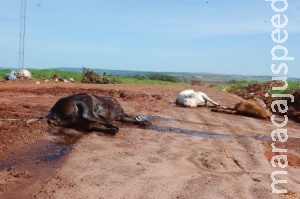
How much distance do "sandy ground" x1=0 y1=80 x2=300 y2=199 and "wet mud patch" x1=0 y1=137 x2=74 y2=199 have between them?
0.01 m

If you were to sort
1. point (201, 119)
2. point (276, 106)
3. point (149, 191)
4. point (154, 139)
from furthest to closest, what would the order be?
point (276, 106) → point (201, 119) → point (154, 139) → point (149, 191)

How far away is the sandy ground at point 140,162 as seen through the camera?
18.1 feet

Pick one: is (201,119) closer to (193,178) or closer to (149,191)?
(193,178)

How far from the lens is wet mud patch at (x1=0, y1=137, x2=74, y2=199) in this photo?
532cm

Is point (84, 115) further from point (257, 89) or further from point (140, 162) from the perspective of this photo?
point (257, 89)

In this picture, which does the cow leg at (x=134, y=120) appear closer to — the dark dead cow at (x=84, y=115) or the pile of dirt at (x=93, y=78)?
the dark dead cow at (x=84, y=115)

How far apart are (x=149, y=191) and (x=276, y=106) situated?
12.4m

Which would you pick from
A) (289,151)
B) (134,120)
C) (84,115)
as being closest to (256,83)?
(134,120)

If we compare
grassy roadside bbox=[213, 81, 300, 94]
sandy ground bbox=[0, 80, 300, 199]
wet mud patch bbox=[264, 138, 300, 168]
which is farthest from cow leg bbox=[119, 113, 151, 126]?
grassy roadside bbox=[213, 81, 300, 94]

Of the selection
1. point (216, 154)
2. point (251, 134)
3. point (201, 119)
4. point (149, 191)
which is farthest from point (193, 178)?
point (201, 119)

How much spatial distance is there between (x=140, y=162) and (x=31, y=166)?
1740 millimetres

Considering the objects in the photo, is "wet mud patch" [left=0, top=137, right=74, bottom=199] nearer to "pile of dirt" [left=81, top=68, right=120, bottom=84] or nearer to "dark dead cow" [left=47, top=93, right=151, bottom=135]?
"dark dead cow" [left=47, top=93, right=151, bottom=135]

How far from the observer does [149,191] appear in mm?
5516

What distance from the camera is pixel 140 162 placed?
269 inches
